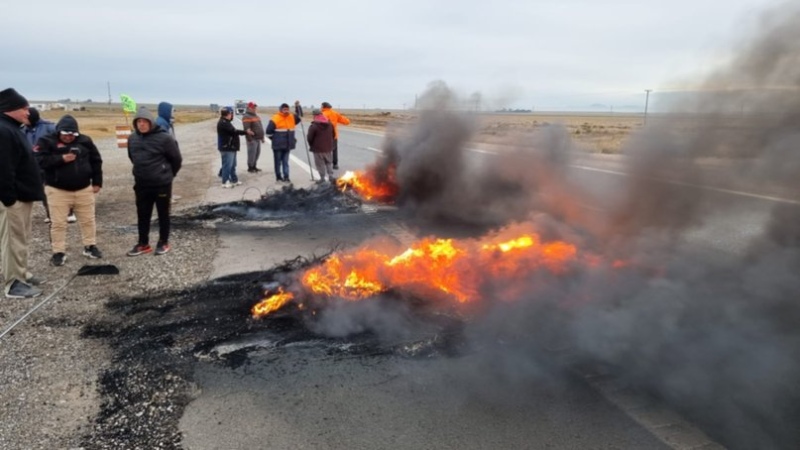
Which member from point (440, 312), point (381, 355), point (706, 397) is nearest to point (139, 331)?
point (381, 355)

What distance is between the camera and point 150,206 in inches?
278

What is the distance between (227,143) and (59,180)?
646 centimetres

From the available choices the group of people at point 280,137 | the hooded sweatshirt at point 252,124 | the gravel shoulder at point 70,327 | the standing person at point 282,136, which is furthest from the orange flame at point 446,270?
the hooded sweatshirt at point 252,124

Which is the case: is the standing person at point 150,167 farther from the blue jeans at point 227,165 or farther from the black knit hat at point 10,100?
the blue jeans at point 227,165

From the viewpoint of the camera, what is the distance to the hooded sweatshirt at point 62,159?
6266mm

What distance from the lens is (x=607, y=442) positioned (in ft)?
9.52

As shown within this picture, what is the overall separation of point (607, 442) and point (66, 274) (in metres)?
6.13

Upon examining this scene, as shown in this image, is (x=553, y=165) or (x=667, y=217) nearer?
(x=667, y=217)

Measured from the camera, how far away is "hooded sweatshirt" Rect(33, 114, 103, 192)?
6.27 meters

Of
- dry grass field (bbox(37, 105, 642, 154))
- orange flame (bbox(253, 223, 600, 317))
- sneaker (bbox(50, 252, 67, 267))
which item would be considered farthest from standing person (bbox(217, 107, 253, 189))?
orange flame (bbox(253, 223, 600, 317))

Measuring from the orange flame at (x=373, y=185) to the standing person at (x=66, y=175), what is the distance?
5.16m

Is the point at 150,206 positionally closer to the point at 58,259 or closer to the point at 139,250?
the point at 139,250

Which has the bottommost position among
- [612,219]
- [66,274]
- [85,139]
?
Answer: [66,274]

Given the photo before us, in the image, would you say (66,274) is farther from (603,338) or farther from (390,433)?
(603,338)
